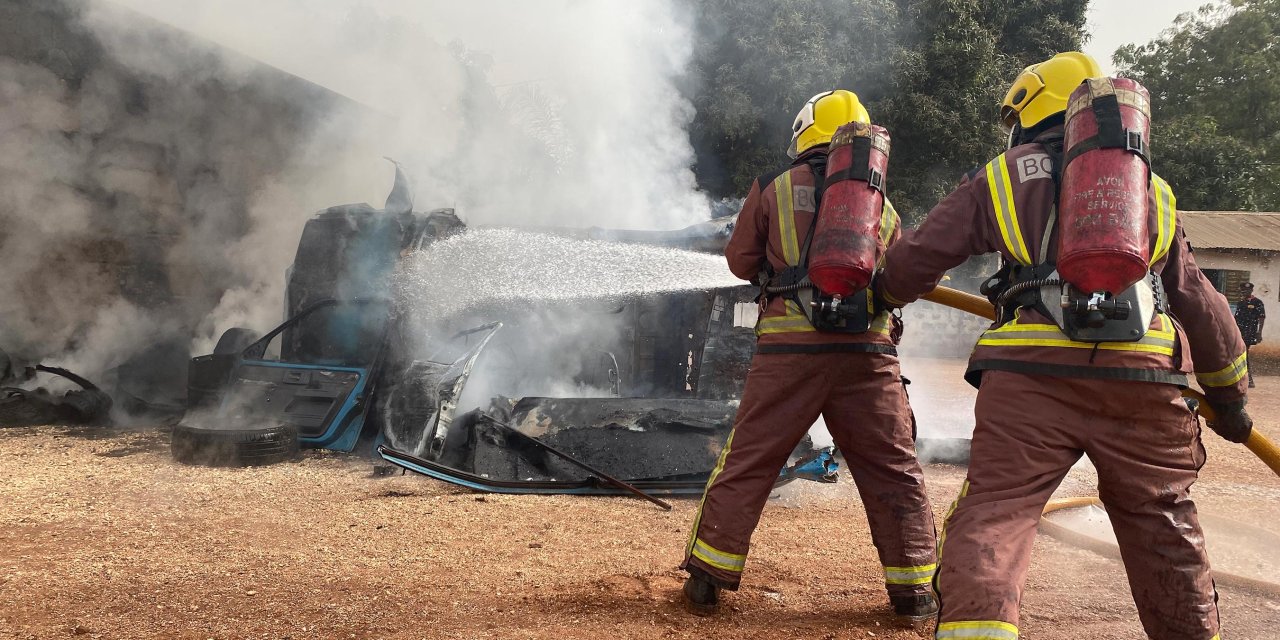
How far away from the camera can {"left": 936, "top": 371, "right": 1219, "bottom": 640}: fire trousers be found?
186cm

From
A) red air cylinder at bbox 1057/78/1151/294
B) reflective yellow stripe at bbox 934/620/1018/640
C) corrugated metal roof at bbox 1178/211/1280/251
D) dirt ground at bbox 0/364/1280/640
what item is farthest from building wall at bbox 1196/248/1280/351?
reflective yellow stripe at bbox 934/620/1018/640

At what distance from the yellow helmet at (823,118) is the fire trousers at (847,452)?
0.91 m

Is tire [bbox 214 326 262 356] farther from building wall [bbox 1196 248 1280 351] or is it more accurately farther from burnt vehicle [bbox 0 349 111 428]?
building wall [bbox 1196 248 1280 351]

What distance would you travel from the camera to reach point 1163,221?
→ 2.00 metres

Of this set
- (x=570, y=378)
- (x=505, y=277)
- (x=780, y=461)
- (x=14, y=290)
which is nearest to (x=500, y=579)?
(x=780, y=461)

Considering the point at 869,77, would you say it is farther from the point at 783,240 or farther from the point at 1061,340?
the point at 1061,340

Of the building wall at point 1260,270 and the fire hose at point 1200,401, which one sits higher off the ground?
the building wall at point 1260,270

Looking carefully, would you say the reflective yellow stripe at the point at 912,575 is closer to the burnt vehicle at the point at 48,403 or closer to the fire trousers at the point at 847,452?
the fire trousers at the point at 847,452

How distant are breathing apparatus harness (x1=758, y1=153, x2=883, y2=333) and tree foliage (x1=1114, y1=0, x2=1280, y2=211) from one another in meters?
20.0

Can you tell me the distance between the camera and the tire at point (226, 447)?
517 centimetres

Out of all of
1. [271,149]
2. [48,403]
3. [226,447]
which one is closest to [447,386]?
[226,447]

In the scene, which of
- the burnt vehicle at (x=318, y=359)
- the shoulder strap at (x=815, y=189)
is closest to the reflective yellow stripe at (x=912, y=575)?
the shoulder strap at (x=815, y=189)

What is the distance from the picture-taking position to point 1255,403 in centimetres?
1028

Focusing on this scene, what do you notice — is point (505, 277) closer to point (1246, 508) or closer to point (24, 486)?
point (24, 486)
